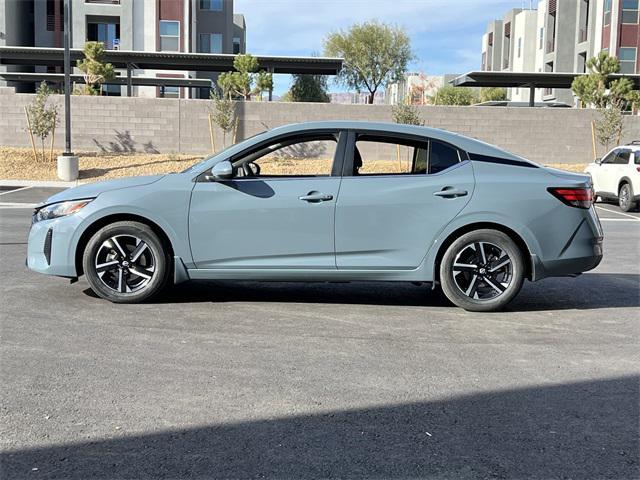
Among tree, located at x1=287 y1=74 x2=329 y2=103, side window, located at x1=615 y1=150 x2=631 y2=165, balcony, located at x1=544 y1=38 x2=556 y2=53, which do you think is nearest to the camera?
side window, located at x1=615 y1=150 x2=631 y2=165

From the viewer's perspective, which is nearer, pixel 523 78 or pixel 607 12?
pixel 523 78

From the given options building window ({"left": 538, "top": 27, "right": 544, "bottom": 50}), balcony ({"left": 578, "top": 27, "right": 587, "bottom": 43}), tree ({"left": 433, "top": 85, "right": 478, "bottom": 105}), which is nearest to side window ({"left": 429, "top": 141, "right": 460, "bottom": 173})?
balcony ({"left": 578, "top": 27, "right": 587, "bottom": 43})

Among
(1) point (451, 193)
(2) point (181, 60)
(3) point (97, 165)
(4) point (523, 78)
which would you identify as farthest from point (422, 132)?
(2) point (181, 60)

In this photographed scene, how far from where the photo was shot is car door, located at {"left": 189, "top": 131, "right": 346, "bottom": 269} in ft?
21.3

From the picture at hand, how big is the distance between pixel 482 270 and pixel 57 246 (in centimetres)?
382

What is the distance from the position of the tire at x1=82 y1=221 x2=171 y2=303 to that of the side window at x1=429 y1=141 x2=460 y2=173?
254 cm

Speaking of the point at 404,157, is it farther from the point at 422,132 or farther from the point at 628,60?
the point at 628,60

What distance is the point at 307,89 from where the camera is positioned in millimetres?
51719

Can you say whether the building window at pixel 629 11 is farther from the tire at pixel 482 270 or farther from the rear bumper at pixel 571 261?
the tire at pixel 482 270

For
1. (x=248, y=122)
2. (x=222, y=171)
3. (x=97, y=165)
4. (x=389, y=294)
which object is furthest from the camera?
(x=248, y=122)

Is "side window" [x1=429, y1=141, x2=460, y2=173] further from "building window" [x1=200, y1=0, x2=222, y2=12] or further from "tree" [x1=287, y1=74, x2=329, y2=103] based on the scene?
"building window" [x1=200, y1=0, x2=222, y2=12]

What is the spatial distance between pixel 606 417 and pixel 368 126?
3570 mm

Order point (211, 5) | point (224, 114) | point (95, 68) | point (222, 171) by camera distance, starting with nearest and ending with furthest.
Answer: point (222, 171), point (224, 114), point (95, 68), point (211, 5)

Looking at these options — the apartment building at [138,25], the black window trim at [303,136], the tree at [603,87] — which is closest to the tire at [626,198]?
the tree at [603,87]
